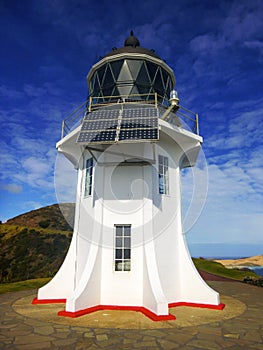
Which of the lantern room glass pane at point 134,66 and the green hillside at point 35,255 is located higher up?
the lantern room glass pane at point 134,66

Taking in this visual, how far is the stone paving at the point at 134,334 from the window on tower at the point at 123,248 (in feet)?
7.54

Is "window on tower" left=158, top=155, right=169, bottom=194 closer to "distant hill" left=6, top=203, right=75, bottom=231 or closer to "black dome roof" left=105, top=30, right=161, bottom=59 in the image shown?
"black dome roof" left=105, top=30, right=161, bottom=59

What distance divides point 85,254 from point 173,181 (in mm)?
4469

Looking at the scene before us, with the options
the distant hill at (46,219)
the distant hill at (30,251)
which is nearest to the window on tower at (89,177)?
the distant hill at (30,251)

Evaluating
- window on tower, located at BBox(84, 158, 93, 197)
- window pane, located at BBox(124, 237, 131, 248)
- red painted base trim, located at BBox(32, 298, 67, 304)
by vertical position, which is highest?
window on tower, located at BBox(84, 158, 93, 197)

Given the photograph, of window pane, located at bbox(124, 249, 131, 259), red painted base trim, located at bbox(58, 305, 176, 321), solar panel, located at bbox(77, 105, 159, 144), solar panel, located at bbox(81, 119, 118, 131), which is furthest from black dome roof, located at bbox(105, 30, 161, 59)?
red painted base trim, located at bbox(58, 305, 176, 321)

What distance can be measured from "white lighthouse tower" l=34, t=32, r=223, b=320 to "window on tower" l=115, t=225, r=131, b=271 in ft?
0.11

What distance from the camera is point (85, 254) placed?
986cm

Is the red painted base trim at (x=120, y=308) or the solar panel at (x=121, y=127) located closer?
the red painted base trim at (x=120, y=308)

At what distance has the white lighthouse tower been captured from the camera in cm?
860

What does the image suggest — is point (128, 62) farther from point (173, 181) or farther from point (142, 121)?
point (173, 181)

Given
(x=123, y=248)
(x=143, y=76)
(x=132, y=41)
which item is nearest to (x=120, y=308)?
(x=123, y=248)

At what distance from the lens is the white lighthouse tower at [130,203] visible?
8.60m

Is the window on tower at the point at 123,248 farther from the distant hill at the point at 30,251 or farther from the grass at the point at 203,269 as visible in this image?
the distant hill at the point at 30,251
